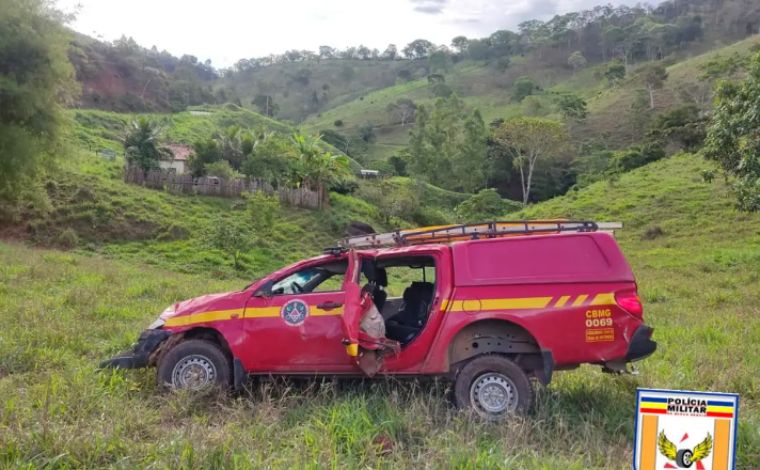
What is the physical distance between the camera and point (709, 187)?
30281mm

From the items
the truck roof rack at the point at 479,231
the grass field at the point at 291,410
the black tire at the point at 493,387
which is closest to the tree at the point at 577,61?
the grass field at the point at 291,410

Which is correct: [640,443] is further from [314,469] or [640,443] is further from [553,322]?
[553,322]

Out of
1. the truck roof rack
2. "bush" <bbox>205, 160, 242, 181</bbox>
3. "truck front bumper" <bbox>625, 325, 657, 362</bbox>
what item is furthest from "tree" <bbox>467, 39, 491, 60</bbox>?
"truck front bumper" <bbox>625, 325, 657, 362</bbox>

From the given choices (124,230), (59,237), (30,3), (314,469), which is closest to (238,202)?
(124,230)

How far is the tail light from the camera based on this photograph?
5.60 metres

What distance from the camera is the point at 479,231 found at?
20.4 ft

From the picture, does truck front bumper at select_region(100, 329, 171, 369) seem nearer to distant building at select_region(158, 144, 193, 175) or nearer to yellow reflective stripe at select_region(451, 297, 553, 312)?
yellow reflective stripe at select_region(451, 297, 553, 312)

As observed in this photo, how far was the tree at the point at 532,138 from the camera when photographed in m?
50.7

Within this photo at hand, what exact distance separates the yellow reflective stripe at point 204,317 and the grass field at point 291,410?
2.38 ft

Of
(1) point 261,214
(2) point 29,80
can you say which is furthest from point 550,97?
(2) point 29,80

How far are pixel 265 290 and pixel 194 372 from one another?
1106 millimetres

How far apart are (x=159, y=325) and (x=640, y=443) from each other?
526 cm

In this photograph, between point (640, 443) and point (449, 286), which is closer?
point (640, 443)

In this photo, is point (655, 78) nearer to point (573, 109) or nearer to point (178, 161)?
point (573, 109)
